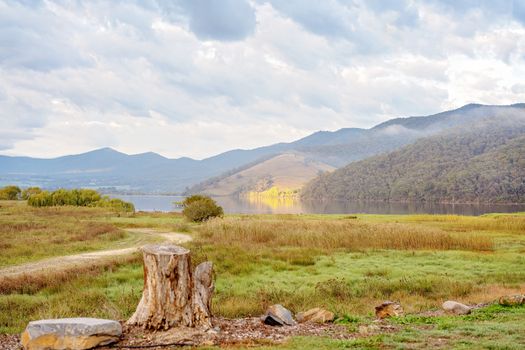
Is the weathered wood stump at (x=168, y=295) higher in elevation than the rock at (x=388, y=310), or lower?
higher

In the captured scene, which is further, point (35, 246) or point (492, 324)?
point (35, 246)

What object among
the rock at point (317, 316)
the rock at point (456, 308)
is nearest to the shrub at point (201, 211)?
the rock at point (456, 308)

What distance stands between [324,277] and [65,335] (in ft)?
37.4

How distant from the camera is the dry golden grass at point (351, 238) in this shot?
27.5 metres

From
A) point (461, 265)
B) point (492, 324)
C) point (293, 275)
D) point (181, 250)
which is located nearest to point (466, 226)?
point (461, 265)

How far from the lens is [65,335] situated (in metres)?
8.56

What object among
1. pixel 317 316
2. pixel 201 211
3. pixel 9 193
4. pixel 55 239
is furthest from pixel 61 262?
pixel 9 193

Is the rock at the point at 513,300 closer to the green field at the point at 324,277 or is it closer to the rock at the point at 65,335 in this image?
the green field at the point at 324,277

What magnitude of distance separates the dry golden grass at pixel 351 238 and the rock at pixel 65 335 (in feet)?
58.2

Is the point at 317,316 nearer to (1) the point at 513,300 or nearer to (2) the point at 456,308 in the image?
(2) the point at 456,308

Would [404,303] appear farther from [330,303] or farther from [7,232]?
[7,232]

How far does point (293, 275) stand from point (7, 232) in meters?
21.3

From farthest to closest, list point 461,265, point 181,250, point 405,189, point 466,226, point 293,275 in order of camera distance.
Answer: point 405,189, point 466,226, point 461,265, point 293,275, point 181,250

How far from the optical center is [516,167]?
580ft
